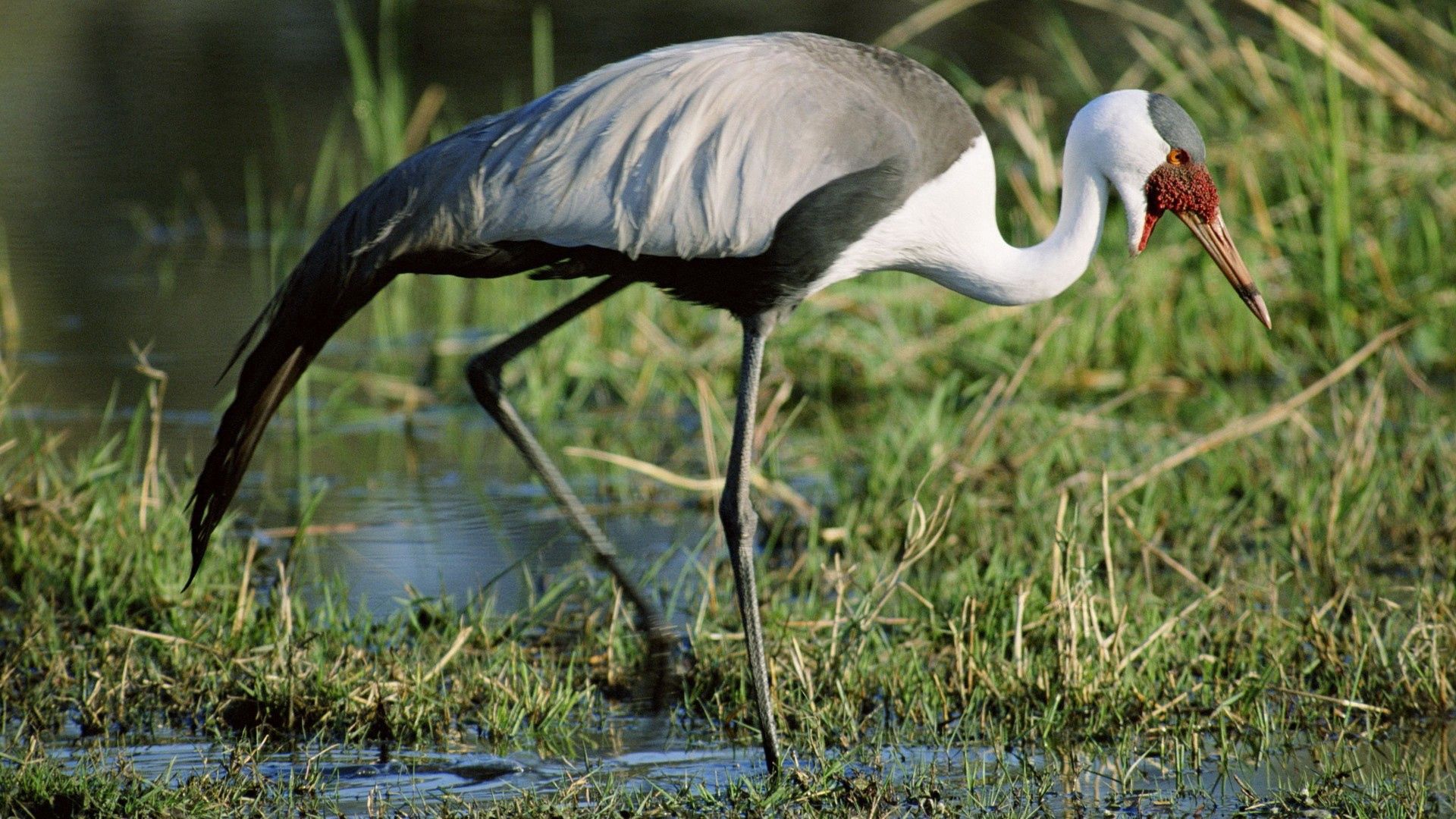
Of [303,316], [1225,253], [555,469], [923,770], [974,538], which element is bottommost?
[923,770]

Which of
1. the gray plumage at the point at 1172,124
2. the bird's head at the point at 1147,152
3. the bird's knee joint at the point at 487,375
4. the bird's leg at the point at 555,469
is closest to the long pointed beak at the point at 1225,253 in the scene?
the bird's head at the point at 1147,152

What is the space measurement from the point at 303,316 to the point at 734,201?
94 cm

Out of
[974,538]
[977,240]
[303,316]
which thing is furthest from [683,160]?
[974,538]

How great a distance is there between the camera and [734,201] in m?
3.86

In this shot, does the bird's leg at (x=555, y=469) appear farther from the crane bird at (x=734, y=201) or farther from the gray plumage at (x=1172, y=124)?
the gray plumage at (x=1172, y=124)

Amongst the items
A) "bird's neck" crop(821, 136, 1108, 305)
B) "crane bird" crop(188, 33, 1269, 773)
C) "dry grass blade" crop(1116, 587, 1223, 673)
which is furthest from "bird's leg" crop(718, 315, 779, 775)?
"dry grass blade" crop(1116, 587, 1223, 673)

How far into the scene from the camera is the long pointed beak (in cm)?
427

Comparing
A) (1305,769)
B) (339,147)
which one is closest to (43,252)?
(339,147)

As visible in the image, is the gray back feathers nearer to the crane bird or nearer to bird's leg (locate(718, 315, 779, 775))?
the crane bird

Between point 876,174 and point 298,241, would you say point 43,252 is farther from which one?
point 876,174

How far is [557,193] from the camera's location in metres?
3.87

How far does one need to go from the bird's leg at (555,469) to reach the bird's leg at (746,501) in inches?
8.4

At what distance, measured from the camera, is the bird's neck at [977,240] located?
3.98 meters

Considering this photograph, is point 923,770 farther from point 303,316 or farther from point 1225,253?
point 303,316
